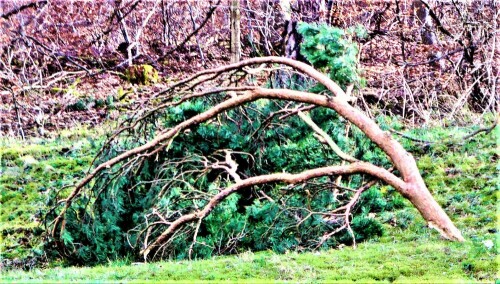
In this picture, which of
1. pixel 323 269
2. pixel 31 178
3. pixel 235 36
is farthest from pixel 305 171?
pixel 235 36

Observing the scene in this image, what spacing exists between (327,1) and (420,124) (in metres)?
3.52

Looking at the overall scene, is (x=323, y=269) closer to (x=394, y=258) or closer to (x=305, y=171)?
(x=394, y=258)

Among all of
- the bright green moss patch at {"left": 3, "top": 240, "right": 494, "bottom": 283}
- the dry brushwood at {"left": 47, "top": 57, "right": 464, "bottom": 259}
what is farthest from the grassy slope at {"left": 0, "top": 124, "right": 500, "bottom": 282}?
the dry brushwood at {"left": 47, "top": 57, "right": 464, "bottom": 259}

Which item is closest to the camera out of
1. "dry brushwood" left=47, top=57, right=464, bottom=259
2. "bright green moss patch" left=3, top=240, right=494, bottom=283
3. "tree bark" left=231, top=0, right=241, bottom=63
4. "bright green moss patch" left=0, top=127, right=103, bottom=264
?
"bright green moss patch" left=3, top=240, right=494, bottom=283

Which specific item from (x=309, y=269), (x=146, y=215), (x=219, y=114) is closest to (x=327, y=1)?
(x=219, y=114)

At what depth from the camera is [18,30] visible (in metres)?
16.1

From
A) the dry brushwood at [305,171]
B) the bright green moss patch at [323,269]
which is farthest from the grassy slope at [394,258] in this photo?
the dry brushwood at [305,171]

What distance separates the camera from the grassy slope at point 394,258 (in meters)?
6.82

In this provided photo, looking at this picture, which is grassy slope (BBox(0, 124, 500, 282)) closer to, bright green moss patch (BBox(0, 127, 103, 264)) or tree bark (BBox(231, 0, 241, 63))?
bright green moss patch (BBox(0, 127, 103, 264))

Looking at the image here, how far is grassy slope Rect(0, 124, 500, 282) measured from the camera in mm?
6816

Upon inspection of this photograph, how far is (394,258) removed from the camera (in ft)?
24.1

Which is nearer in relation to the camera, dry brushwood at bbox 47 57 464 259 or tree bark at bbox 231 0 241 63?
dry brushwood at bbox 47 57 464 259

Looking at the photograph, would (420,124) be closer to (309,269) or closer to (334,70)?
(334,70)

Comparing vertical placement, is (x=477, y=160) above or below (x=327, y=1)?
below
